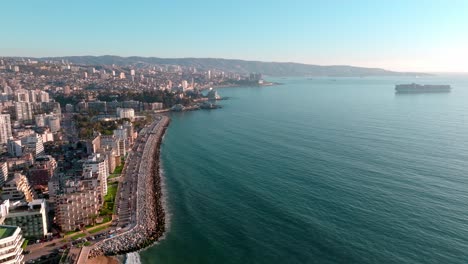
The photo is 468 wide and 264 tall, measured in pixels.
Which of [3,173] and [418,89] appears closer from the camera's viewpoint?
[3,173]

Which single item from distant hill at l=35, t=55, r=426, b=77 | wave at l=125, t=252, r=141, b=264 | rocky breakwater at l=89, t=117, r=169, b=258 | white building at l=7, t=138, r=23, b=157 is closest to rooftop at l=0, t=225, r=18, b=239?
rocky breakwater at l=89, t=117, r=169, b=258

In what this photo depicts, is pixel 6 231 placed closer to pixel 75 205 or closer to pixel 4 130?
pixel 75 205

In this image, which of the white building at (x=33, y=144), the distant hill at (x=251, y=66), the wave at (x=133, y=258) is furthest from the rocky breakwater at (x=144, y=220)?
the distant hill at (x=251, y=66)

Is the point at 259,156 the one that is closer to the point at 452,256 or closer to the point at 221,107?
the point at 452,256

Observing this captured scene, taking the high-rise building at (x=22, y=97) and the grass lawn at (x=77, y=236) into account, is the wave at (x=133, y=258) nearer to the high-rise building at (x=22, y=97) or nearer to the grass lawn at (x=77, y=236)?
the grass lawn at (x=77, y=236)

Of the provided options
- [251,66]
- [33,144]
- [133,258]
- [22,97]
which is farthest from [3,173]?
[251,66]

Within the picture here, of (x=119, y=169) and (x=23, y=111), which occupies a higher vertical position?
(x=23, y=111)
